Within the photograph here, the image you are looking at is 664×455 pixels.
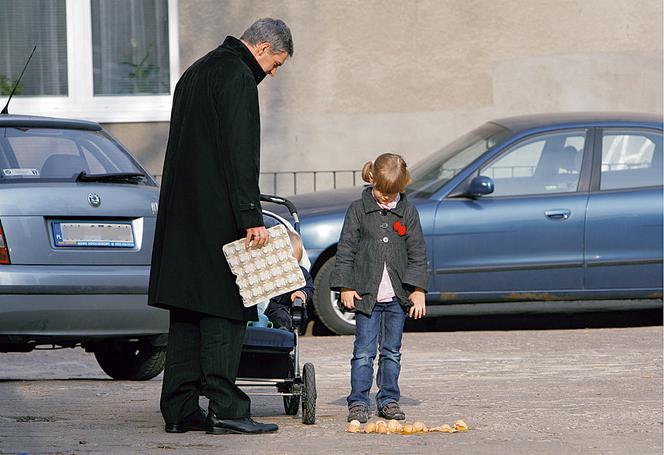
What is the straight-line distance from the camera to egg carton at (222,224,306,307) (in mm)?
6414

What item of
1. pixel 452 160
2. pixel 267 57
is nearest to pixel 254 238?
pixel 267 57

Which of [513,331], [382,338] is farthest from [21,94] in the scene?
[382,338]

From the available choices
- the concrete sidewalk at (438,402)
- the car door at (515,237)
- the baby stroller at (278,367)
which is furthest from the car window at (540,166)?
the baby stroller at (278,367)

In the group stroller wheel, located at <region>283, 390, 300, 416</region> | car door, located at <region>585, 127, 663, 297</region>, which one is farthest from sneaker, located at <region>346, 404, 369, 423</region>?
car door, located at <region>585, 127, 663, 297</region>

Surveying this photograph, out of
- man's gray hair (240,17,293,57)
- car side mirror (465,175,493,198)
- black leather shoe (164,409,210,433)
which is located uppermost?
man's gray hair (240,17,293,57)

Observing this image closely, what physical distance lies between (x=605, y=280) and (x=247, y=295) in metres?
5.45

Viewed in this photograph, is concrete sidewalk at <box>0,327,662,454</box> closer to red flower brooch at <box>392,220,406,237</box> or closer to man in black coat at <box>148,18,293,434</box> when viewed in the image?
man in black coat at <box>148,18,293,434</box>

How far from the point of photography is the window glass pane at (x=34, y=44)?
15.8m

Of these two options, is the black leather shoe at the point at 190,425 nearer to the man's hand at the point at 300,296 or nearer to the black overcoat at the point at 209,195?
the black overcoat at the point at 209,195

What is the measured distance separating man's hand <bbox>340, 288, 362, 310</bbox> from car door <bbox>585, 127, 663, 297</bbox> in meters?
4.34

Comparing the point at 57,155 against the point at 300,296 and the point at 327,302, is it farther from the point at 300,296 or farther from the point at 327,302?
the point at 327,302

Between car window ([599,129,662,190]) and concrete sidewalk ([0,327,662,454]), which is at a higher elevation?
car window ([599,129,662,190])

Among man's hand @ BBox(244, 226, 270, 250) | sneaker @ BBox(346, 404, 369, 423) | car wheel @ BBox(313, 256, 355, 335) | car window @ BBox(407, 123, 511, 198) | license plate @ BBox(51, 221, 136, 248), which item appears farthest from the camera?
car window @ BBox(407, 123, 511, 198)

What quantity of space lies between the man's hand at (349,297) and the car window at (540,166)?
4.20 metres
